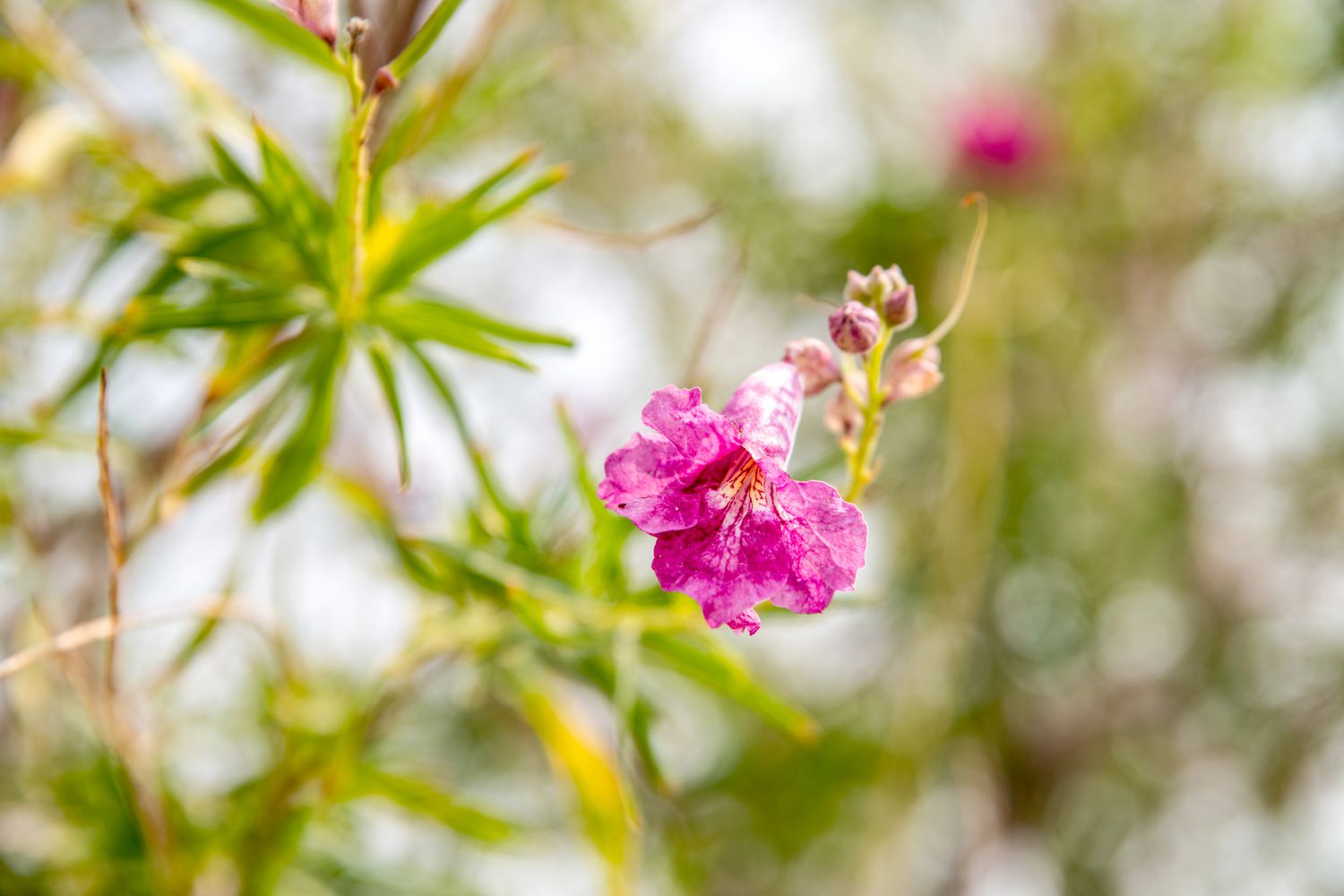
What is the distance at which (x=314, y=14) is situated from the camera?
1.78 ft

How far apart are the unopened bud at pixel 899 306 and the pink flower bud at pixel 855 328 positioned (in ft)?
0.09

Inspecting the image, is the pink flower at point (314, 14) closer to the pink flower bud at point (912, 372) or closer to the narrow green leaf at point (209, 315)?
the narrow green leaf at point (209, 315)

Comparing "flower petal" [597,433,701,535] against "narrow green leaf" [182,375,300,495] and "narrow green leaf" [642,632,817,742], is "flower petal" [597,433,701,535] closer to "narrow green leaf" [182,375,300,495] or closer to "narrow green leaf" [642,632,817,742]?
"narrow green leaf" [642,632,817,742]

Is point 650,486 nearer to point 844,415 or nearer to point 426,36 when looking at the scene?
point 844,415

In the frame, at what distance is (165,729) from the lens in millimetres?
1221

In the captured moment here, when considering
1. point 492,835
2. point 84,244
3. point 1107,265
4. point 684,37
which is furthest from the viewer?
point 1107,265

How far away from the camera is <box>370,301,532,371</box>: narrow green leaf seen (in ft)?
2.34

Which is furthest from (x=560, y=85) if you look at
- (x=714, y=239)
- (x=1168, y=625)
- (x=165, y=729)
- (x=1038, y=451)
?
(x=1168, y=625)

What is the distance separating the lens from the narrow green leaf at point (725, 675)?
31.2 inches

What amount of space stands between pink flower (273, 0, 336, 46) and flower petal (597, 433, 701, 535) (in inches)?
10.3

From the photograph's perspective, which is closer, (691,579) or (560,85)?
(691,579)

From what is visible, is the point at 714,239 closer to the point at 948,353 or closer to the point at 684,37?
the point at 684,37

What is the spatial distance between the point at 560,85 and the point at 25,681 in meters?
1.35

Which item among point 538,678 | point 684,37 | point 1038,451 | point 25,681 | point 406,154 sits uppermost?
point 684,37
